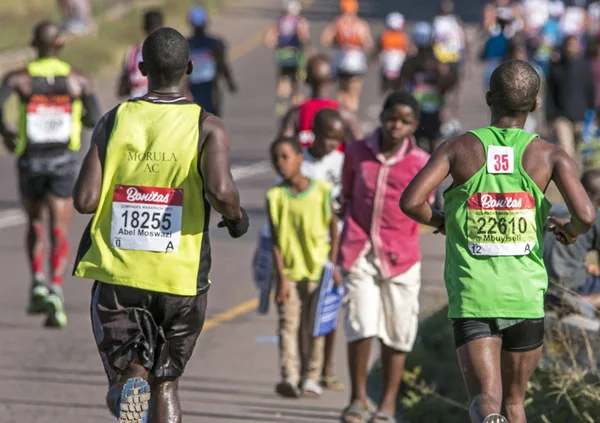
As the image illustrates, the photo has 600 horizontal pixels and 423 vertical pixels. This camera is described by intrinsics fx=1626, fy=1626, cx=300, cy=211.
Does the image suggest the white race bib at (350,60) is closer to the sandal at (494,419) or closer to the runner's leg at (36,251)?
the runner's leg at (36,251)

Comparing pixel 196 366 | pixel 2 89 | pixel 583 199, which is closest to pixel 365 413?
pixel 196 366

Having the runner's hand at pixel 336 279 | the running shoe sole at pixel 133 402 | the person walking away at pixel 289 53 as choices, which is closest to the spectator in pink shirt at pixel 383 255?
the runner's hand at pixel 336 279

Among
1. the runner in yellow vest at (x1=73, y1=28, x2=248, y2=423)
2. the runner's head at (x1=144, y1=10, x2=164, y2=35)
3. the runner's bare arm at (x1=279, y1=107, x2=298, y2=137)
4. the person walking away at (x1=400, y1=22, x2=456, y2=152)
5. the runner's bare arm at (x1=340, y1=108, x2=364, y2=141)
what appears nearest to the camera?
the runner in yellow vest at (x1=73, y1=28, x2=248, y2=423)

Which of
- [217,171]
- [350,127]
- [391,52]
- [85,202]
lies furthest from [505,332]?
[391,52]

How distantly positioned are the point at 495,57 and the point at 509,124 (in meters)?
13.4

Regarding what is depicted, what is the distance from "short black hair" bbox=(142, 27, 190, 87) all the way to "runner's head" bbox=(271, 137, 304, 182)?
2.73 metres

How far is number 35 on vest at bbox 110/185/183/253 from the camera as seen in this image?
20.8 feet

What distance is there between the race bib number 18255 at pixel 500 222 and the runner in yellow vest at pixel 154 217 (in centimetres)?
93

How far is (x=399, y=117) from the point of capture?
8.35 meters

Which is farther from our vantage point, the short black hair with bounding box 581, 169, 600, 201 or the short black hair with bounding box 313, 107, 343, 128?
the short black hair with bounding box 313, 107, 343, 128

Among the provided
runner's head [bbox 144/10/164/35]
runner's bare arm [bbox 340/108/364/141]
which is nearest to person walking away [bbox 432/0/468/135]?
runner's head [bbox 144/10/164/35]

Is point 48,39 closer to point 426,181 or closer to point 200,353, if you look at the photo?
point 200,353

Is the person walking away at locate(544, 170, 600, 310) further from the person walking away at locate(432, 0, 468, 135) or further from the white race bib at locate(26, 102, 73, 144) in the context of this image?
the person walking away at locate(432, 0, 468, 135)

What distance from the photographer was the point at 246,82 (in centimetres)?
3238
